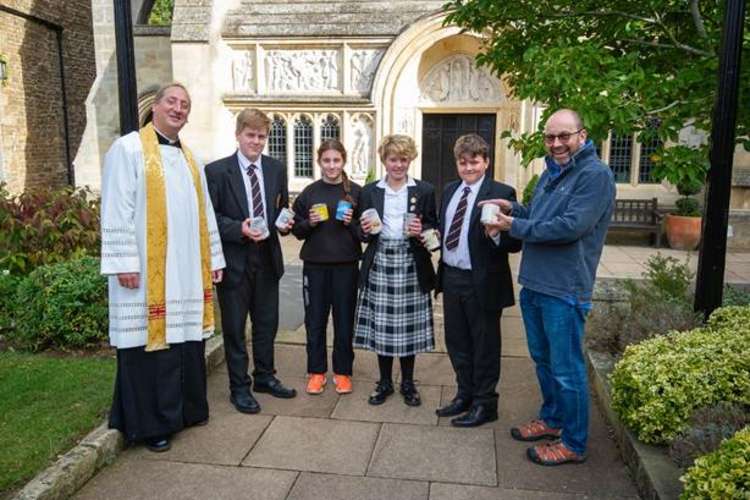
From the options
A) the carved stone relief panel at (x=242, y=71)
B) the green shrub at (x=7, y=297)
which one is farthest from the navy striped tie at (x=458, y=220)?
the carved stone relief panel at (x=242, y=71)

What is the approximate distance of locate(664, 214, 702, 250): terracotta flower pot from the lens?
37.0 feet

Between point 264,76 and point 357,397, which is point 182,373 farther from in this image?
point 264,76

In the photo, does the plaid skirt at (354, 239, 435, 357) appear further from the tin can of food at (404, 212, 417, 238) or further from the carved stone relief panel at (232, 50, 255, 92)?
the carved stone relief panel at (232, 50, 255, 92)

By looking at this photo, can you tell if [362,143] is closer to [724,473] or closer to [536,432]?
[536,432]

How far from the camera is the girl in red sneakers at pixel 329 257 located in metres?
4.44

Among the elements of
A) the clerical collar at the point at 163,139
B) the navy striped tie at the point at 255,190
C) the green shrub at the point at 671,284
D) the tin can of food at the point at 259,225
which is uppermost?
the clerical collar at the point at 163,139

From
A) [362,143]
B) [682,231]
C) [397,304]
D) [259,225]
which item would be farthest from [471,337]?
[362,143]

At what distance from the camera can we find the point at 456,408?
4340 mm

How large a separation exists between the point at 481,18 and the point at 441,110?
27.5 feet

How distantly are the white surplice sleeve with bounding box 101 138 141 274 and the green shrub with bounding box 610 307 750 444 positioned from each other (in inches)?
114

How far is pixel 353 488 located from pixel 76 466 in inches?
58.3

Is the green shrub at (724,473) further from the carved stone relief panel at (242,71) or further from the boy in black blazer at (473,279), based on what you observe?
the carved stone relief panel at (242,71)

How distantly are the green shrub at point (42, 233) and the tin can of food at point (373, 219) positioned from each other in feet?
11.9

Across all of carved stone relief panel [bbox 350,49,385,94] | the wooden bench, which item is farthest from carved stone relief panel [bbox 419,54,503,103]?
the wooden bench
